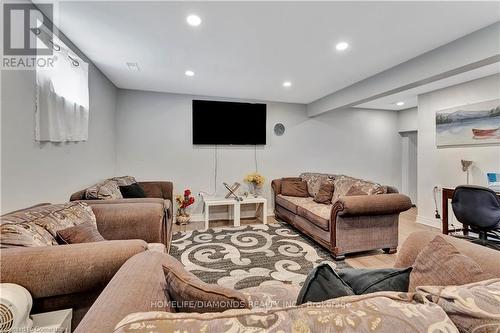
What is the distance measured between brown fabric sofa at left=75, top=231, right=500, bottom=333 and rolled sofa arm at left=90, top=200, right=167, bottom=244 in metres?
0.90

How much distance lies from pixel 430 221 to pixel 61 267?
512 centimetres

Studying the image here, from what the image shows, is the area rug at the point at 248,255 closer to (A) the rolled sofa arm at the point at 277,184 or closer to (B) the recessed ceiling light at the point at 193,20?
(A) the rolled sofa arm at the point at 277,184

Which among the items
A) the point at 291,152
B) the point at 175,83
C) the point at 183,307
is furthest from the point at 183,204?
the point at 183,307

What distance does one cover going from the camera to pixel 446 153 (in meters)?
3.85

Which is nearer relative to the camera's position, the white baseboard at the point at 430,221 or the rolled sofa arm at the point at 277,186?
the white baseboard at the point at 430,221

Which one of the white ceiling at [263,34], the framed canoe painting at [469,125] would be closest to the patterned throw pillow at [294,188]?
the white ceiling at [263,34]

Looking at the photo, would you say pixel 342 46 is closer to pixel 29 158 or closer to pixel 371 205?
pixel 371 205

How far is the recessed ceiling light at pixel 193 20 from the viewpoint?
6.22 ft

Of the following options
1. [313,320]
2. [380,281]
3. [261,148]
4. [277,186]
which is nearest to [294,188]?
[277,186]

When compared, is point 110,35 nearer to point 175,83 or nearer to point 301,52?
point 175,83

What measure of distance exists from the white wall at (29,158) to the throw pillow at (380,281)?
2141 millimetres

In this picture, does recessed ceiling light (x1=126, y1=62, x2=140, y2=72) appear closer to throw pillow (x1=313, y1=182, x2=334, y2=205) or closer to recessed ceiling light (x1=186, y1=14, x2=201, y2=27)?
recessed ceiling light (x1=186, y1=14, x2=201, y2=27)

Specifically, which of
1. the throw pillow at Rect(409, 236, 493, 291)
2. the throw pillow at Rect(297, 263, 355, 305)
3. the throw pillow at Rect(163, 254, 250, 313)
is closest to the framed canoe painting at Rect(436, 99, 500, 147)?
the throw pillow at Rect(409, 236, 493, 291)

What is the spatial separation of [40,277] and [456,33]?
137 inches
